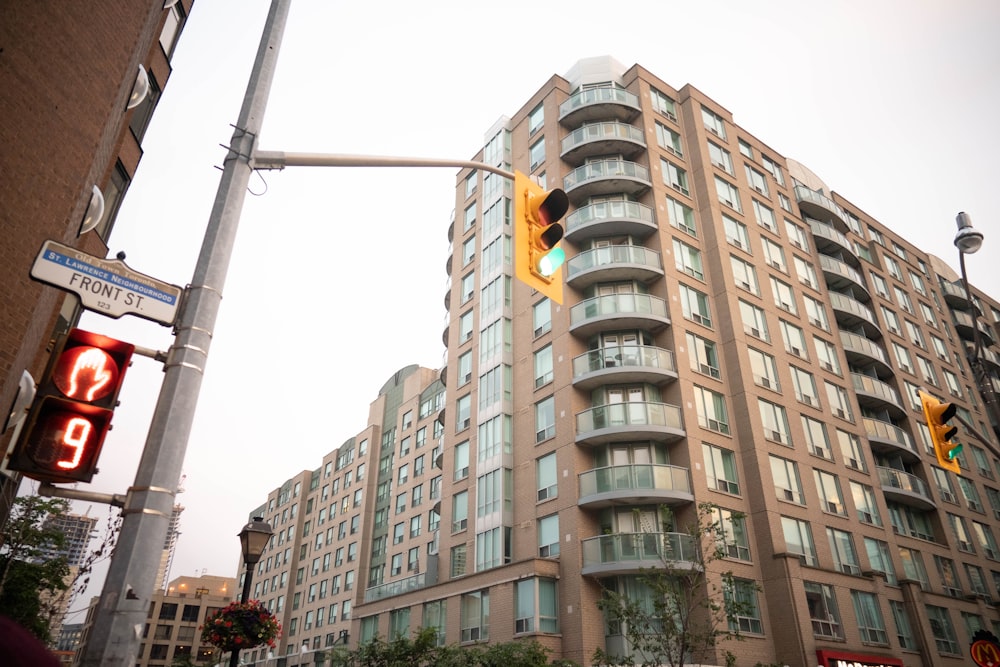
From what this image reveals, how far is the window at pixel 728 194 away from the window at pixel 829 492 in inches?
633

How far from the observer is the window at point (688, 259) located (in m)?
36.2

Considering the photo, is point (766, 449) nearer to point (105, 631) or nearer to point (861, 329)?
point (861, 329)

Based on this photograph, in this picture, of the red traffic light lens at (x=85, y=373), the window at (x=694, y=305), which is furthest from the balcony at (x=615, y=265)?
the red traffic light lens at (x=85, y=373)

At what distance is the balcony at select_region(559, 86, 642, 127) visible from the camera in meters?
39.6

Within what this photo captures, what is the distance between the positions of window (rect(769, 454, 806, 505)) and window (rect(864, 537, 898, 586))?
5.55 metres

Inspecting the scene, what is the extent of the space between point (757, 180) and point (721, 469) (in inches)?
876

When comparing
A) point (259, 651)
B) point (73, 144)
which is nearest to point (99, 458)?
point (73, 144)

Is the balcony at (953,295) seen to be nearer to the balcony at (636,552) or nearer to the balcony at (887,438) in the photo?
the balcony at (887,438)

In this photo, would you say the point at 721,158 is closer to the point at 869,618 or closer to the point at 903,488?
the point at 903,488

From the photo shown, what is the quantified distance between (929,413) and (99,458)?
45.5 feet

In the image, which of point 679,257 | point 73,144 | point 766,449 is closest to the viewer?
point 73,144

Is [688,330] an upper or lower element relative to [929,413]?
upper

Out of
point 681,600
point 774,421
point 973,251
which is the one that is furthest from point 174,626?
point 973,251

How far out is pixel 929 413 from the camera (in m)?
13.0
